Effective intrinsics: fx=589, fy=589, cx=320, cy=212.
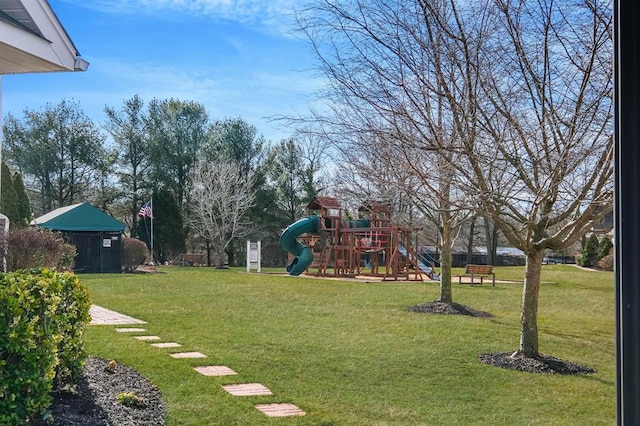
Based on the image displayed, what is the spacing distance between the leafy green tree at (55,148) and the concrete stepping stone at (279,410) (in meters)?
7.35

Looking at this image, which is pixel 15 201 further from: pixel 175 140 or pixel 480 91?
pixel 480 91

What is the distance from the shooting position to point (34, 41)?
8.68ft

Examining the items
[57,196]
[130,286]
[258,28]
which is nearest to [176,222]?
[57,196]

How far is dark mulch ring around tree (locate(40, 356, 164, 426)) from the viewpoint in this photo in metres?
2.45

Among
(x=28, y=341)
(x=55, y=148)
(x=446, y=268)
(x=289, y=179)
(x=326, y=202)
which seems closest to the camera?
(x=28, y=341)

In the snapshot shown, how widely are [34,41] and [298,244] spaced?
12.3m

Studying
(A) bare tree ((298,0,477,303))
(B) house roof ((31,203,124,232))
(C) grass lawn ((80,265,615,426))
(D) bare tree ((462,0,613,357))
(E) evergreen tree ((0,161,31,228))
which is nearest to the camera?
(C) grass lawn ((80,265,615,426))

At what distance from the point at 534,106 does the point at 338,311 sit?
3.87 m

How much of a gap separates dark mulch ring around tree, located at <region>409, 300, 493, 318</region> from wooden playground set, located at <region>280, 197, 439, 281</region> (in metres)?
5.01

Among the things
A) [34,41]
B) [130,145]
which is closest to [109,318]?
[34,41]

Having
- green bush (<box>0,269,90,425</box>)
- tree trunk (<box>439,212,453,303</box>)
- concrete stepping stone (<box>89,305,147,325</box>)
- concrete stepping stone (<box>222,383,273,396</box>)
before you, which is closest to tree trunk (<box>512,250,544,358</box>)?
concrete stepping stone (<box>222,383,273,396</box>)

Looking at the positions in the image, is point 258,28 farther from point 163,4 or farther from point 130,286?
point 130,286

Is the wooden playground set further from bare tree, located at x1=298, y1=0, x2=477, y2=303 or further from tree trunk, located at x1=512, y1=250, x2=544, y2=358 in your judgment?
bare tree, located at x1=298, y1=0, x2=477, y2=303

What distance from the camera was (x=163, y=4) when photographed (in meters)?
2.35
